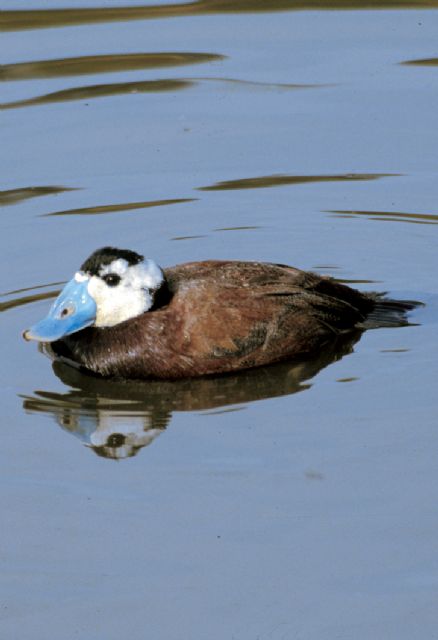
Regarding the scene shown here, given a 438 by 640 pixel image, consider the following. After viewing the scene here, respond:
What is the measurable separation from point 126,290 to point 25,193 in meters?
2.43

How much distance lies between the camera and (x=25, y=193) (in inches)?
356

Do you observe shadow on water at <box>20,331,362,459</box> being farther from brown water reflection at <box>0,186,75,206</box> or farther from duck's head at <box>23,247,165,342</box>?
brown water reflection at <box>0,186,75,206</box>

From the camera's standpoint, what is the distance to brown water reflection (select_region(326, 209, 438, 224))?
28.0 feet

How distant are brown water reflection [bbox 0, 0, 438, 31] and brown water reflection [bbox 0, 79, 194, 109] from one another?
4.50ft

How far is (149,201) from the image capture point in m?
8.95

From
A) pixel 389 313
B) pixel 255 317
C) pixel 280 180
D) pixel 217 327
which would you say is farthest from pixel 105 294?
pixel 280 180

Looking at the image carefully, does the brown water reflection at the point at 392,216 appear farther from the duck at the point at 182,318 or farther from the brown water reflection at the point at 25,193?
the brown water reflection at the point at 25,193

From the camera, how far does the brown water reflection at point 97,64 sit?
36.1 feet

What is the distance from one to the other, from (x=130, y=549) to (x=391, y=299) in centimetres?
291

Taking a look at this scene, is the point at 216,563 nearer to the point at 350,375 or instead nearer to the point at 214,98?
the point at 350,375

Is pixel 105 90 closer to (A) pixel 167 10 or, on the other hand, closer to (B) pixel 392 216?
(A) pixel 167 10

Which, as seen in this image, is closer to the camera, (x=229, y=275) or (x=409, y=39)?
(x=229, y=275)

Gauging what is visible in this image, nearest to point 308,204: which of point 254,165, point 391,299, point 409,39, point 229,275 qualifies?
point 254,165

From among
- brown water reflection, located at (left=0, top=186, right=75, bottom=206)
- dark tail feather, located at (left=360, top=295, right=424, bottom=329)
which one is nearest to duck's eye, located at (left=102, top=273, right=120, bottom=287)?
dark tail feather, located at (left=360, top=295, right=424, bottom=329)
